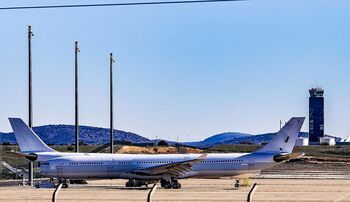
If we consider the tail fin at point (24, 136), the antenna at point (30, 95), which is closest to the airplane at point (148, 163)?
the tail fin at point (24, 136)

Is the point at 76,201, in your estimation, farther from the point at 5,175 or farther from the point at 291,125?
the point at 5,175

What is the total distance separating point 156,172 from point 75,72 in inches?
638

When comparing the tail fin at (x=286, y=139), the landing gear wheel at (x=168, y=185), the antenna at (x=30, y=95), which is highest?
the antenna at (x=30, y=95)

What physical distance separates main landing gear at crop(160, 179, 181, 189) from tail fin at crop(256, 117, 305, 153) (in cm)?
684

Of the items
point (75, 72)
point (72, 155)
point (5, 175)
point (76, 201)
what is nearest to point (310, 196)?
point (76, 201)

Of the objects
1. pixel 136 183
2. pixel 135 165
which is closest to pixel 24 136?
pixel 135 165

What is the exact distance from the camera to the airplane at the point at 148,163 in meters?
67.2

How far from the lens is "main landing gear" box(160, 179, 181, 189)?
6599 centimetres

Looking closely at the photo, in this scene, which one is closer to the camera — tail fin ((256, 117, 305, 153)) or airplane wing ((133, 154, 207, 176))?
airplane wing ((133, 154, 207, 176))

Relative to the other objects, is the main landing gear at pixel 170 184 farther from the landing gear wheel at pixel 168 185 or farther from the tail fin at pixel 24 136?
the tail fin at pixel 24 136

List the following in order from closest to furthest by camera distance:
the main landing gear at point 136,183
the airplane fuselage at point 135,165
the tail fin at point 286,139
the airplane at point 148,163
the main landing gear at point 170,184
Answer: the main landing gear at point 170,184 → the airplane at point 148,163 → the airplane fuselage at point 135,165 → the main landing gear at point 136,183 → the tail fin at point 286,139

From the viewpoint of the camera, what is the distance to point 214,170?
67562mm

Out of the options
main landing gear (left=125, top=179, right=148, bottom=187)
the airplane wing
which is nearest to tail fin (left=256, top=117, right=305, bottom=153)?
the airplane wing

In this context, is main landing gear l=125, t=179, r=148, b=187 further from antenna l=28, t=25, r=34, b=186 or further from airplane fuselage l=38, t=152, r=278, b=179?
antenna l=28, t=25, r=34, b=186
